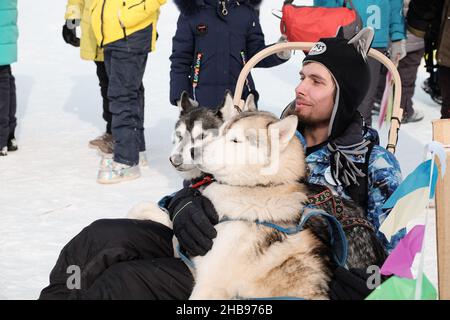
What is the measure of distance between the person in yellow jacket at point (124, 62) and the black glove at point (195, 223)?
110 inches

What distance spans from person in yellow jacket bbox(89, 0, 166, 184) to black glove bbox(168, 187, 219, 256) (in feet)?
9.21

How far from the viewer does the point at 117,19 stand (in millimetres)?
4793

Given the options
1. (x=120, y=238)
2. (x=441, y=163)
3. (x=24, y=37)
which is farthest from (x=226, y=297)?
(x=24, y=37)

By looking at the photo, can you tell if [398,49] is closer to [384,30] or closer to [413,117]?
[384,30]

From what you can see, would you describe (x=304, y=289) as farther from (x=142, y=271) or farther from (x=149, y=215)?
(x=149, y=215)

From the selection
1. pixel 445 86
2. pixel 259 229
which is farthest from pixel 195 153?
pixel 445 86

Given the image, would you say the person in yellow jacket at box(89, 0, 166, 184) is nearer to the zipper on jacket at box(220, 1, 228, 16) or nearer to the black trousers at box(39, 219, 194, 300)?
the zipper on jacket at box(220, 1, 228, 16)

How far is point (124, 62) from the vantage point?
4926 mm

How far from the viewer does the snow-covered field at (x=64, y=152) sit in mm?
3859

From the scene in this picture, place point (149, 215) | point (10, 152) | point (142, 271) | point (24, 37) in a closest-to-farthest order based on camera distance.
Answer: point (142, 271) < point (149, 215) < point (10, 152) < point (24, 37)

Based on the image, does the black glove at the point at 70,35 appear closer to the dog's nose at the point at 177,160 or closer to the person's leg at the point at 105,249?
the dog's nose at the point at 177,160

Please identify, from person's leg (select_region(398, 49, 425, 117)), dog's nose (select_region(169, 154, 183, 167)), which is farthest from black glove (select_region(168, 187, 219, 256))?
person's leg (select_region(398, 49, 425, 117))

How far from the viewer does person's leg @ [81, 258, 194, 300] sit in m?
2.03
